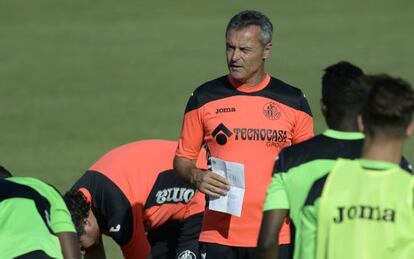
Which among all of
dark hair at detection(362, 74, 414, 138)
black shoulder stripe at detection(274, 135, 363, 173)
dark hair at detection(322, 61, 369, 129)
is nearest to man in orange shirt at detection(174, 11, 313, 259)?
dark hair at detection(322, 61, 369, 129)

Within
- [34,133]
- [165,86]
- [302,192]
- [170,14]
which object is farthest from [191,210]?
[170,14]

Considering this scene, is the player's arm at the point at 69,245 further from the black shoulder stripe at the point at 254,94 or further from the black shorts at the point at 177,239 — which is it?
the black shorts at the point at 177,239

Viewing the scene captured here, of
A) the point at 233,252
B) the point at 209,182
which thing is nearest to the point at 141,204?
the point at 233,252

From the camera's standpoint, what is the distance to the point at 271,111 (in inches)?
315

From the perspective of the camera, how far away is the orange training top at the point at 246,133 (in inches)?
311

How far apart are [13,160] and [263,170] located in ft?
26.8

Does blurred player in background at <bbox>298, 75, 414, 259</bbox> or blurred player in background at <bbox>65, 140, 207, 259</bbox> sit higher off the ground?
blurred player in background at <bbox>298, 75, 414, 259</bbox>

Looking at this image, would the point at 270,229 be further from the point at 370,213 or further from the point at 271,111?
the point at 271,111

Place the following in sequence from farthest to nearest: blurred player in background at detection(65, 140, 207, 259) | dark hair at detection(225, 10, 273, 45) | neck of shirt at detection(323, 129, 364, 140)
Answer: blurred player in background at detection(65, 140, 207, 259), dark hair at detection(225, 10, 273, 45), neck of shirt at detection(323, 129, 364, 140)

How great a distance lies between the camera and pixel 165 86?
20672 mm

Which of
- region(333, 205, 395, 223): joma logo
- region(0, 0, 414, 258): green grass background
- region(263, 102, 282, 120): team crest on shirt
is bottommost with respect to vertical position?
region(0, 0, 414, 258): green grass background

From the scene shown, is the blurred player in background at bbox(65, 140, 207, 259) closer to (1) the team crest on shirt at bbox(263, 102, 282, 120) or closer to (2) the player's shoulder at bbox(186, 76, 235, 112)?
(2) the player's shoulder at bbox(186, 76, 235, 112)

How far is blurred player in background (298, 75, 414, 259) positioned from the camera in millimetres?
5316

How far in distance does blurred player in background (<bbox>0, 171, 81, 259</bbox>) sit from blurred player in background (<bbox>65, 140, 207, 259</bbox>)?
2.23 metres
